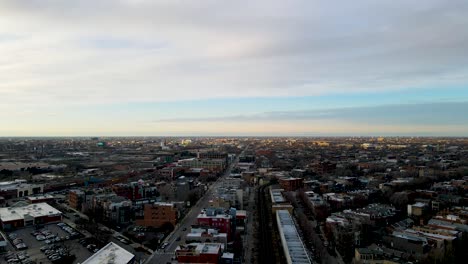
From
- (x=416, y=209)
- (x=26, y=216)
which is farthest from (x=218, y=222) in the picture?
(x=416, y=209)

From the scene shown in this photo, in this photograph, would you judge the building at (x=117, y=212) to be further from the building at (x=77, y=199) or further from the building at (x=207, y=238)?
the building at (x=207, y=238)

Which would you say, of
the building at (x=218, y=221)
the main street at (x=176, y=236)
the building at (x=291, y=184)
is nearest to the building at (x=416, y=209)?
the building at (x=291, y=184)

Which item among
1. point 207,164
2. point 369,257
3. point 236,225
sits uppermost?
point 207,164

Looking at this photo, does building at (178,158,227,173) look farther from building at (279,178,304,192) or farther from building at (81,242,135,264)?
building at (81,242,135,264)

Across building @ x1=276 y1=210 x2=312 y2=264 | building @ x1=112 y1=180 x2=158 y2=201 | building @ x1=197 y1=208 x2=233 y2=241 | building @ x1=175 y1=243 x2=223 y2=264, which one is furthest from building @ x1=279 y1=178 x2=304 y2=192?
building @ x1=175 y1=243 x2=223 y2=264

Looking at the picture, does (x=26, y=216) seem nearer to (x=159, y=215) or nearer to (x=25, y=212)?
(x=25, y=212)

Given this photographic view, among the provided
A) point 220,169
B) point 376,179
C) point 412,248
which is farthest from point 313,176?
point 412,248

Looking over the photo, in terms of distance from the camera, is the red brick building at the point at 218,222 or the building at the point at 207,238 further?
the red brick building at the point at 218,222
